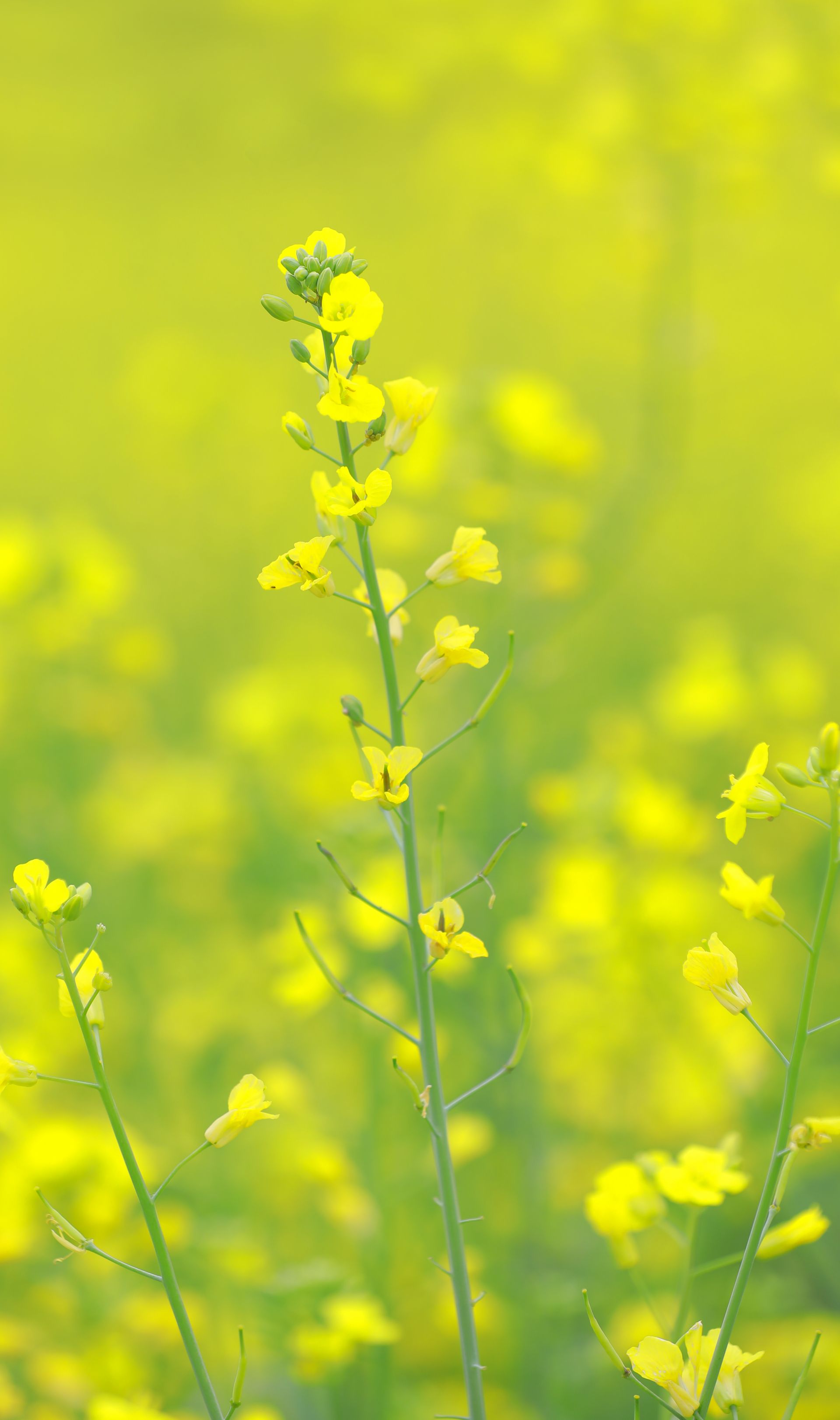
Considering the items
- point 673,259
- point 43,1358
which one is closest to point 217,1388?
point 43,1358

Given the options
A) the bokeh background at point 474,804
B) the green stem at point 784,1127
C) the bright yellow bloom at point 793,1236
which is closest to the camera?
the green stem at point 784,1127

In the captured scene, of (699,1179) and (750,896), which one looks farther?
(699,1179)

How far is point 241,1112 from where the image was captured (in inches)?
21.8

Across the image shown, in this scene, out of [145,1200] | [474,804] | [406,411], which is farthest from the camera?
[474,804]

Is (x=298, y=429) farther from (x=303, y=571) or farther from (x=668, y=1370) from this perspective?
(x=668, y=1370)

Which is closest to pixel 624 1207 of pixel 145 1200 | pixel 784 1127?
pixel 784 1127

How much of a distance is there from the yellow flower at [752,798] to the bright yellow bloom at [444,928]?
0.47 feet

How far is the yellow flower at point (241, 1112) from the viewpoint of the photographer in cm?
55

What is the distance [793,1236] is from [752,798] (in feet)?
0.81

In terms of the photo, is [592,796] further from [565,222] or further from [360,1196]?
[565,222]

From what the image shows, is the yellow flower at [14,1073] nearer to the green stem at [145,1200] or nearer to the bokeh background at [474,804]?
the green stem at [145,1200]

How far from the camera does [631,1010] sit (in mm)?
1537

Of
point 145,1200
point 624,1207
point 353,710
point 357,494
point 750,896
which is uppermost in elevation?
point 357,494

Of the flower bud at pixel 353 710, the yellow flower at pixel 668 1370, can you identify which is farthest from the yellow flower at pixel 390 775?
the yellow flower at pixel 668 1370
